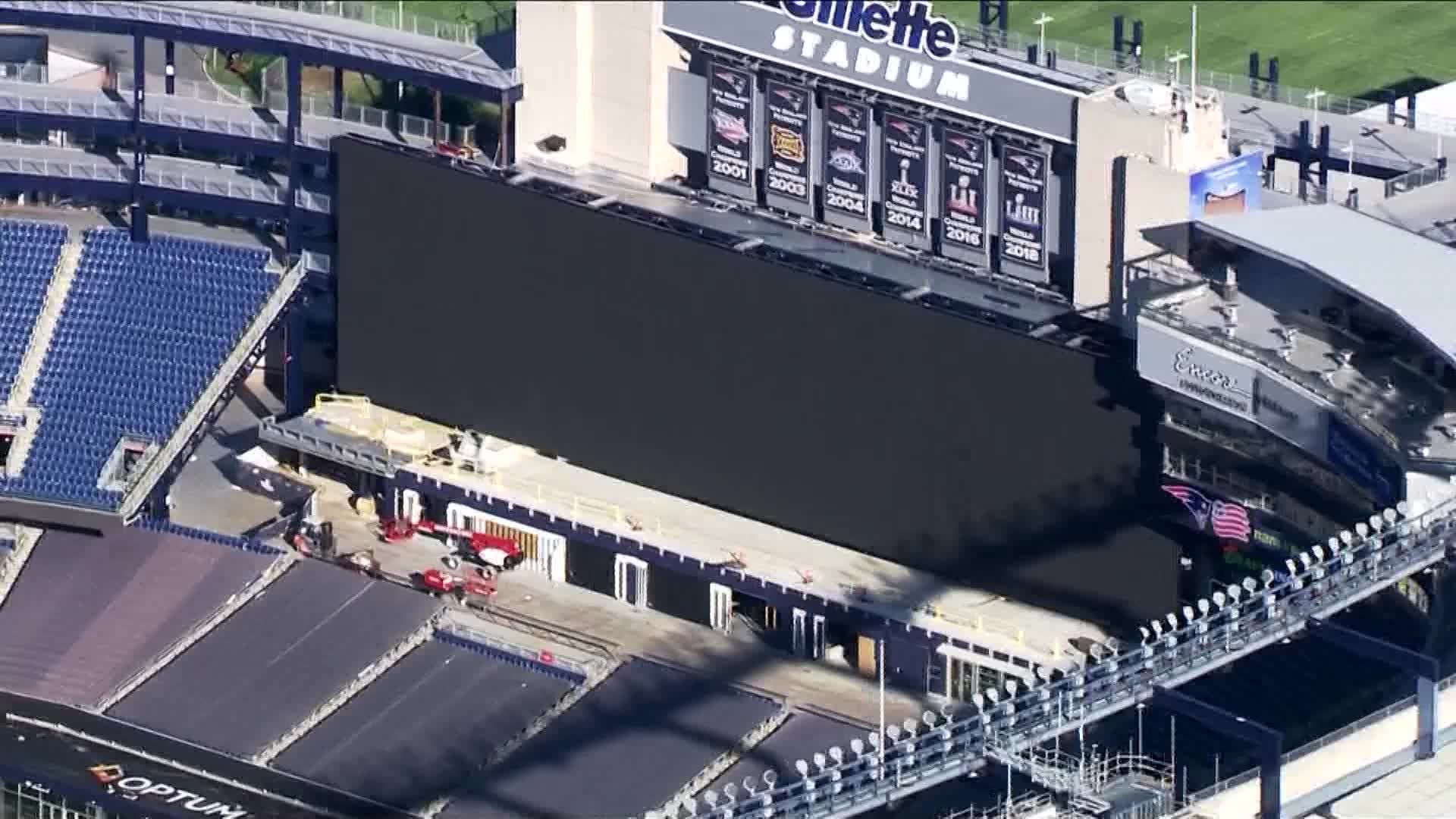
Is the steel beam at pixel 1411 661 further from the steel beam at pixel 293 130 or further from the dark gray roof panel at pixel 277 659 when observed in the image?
the steel beam at pixel 293 130

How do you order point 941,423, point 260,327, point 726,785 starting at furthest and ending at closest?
point 260,327, point 941,423, point 726,785

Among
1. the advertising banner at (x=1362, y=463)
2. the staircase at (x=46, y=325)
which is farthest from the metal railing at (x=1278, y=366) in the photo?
the staircase at (x=46, y=325)

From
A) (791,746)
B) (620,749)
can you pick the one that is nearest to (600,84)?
(620,749)

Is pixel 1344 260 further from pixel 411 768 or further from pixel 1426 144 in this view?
pixel 411 768

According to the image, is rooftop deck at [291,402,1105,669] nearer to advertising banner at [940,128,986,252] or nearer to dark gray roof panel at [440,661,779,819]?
dark gray roof panel at [440,661,779,819]

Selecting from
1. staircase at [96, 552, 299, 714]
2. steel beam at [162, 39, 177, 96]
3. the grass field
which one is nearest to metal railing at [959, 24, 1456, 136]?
the grass field

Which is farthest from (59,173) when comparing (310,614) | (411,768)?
(411,768)
